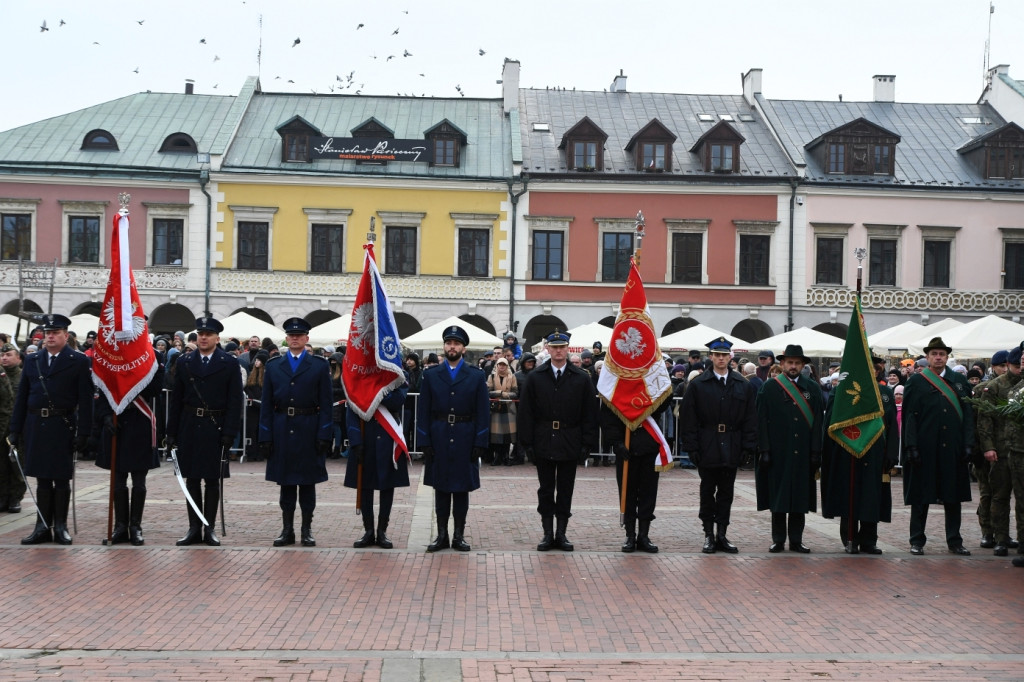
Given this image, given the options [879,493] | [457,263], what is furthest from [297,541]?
[457,263]

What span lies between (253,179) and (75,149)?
644cm

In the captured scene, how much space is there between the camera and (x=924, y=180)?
114 feet

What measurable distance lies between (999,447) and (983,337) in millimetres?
13141

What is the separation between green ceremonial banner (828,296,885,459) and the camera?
10164 mm

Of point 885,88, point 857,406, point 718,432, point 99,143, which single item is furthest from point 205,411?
point 885,88

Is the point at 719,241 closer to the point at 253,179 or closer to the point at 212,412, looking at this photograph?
the point at 253,179

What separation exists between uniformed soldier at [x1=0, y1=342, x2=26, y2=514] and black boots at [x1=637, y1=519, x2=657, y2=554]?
21.8 feet

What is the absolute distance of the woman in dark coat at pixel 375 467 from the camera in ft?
32.0

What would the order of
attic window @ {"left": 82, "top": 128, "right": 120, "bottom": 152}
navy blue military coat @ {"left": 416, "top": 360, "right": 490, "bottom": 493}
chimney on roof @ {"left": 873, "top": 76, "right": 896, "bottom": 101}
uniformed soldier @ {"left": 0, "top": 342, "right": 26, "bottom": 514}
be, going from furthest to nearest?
chimney on roof @ {"left": 873, "top": 76, "right": 896, "bottom": 101} < attic window @ {"left": 82, "top": 128, "right": 120, "bottom": 152} < uniformed soldier @ {"left": 0, "top": 342, "right": 26, "bottom": 514} < navy blue military coat @ {"left": 416, "top": 360, "right": 490, "bottom": 493}

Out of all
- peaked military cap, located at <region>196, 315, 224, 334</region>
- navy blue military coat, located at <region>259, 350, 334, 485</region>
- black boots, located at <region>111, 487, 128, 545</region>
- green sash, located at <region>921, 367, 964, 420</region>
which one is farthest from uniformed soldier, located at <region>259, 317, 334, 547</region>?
green sash, located at <region>921, 367, 964, 420</region>

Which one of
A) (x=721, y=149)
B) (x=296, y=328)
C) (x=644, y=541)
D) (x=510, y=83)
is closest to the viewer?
(x=644, y=541)

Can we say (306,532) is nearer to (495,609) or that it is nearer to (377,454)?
(377,454)

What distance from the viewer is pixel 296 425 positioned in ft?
32.4

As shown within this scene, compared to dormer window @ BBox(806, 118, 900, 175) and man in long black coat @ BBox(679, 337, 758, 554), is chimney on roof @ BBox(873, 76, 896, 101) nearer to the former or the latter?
dormer window @ BBox(806, 118, 900, 175)
